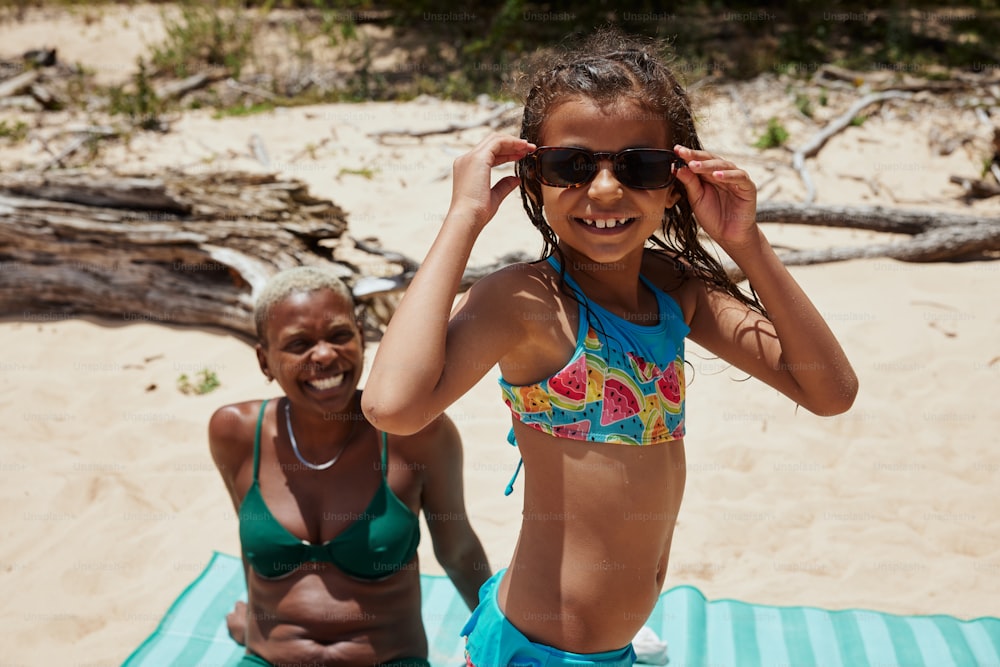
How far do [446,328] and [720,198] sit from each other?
2.14 feet

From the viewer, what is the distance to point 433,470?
8.79 ft

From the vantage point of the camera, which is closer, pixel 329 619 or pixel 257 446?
pixel 329 619

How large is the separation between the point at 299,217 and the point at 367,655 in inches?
127

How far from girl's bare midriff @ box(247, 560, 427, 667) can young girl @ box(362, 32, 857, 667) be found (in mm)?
795

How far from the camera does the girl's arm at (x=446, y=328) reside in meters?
1.59

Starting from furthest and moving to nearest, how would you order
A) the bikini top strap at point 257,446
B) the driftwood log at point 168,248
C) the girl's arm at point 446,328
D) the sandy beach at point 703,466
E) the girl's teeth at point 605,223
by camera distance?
the driftwood log at point 168,248, the sandy beach at point 703,466, the bikini top strap at point 257,446, the girl's teeth at point 605,223, the girl's arm at point 446,328

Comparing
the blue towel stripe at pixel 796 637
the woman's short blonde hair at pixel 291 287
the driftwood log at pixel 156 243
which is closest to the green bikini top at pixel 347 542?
the woman's short blonde hair at pixel 291 287

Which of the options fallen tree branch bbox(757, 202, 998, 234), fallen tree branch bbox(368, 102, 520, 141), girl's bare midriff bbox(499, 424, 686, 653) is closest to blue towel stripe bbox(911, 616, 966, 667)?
girl's bare midriff bbox(499, 424, 686, 653)

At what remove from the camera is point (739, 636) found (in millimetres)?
3244

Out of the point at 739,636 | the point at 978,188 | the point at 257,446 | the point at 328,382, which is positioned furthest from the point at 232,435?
the point at 978,188

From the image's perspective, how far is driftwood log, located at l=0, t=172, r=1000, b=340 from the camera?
16.9 ft

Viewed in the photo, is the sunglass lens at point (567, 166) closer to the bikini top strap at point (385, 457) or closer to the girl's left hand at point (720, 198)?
the girl's left hand at point (720, 198)

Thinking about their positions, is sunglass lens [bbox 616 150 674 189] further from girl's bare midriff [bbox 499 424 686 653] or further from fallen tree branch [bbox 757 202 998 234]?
fallen tree branch [bbox 757 202 998 234]

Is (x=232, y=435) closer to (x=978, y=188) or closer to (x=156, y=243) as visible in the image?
(x=156, y=243)
